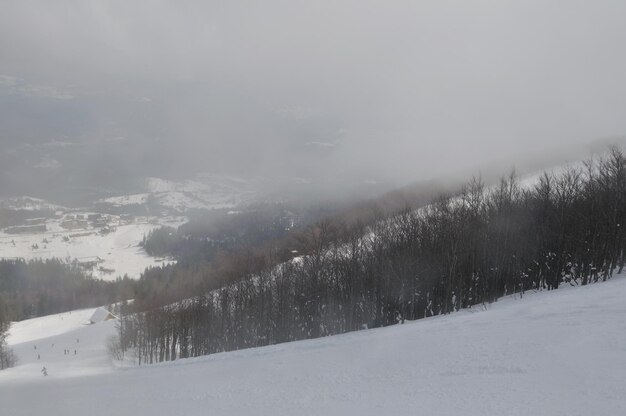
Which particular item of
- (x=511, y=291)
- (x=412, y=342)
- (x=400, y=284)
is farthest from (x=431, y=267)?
(x=412, y=342)

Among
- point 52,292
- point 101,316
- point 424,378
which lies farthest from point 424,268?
point 52,292

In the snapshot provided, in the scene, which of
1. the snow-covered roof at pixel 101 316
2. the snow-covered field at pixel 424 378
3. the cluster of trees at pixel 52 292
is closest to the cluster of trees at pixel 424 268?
the snow-covered field at pixel 424 378

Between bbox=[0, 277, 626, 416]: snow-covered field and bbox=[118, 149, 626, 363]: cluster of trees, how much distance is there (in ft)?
69.8

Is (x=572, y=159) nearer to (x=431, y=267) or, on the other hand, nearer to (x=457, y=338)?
(x=431, y=267)

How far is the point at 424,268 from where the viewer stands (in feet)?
186

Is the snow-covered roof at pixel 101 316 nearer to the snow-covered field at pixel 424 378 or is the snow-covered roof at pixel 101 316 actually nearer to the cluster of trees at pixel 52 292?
the cluster of trees at pixel 52 292

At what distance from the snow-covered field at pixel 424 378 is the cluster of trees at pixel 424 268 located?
21272 mm

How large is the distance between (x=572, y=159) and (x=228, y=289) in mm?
131095

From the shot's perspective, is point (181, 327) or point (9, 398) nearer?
point (9, 398)

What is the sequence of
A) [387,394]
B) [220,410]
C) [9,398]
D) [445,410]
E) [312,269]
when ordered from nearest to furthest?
[445,410] < [387,394] < [220,410] < [9,398] < [312,269]

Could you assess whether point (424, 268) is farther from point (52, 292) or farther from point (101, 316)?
point (52, 292)

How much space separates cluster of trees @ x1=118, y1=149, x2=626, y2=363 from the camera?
48.7m

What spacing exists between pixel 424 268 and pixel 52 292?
17547cm

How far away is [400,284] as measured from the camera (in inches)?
2201
